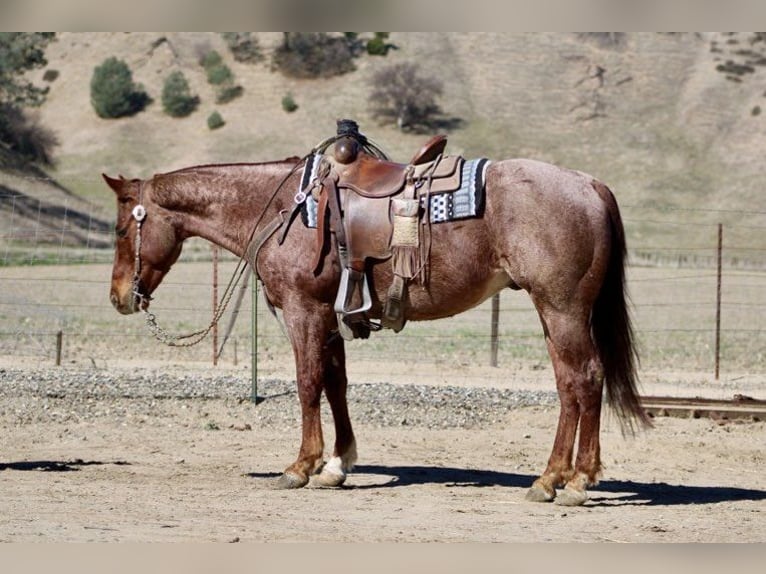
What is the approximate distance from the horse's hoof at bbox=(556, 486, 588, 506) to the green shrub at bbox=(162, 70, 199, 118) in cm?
5431

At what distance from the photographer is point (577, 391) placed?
27.5 feet

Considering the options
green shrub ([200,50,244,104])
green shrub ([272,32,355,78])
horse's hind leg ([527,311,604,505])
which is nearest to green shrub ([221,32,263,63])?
green shrub ([272,32,355,78])

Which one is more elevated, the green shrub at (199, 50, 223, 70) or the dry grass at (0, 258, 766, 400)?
the green shrub at (199, 50, 223, 70)

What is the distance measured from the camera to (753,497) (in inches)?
352

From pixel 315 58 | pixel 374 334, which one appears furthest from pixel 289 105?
pixel 374 334

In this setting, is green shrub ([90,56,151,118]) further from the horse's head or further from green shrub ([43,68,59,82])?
the horse's head

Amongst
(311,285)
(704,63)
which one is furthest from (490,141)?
(311,285)

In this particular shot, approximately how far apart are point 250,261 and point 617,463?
3793 millimetres

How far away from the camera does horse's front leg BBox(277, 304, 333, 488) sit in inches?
347

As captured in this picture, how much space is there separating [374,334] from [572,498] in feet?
40.8

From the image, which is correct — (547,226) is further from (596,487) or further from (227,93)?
(227,93)

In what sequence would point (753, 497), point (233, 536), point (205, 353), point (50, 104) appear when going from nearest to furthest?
point (233, 536)
point (753, 497)
point (205, 353)
point (50, 104)

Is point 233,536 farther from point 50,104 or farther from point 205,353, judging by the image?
point 50,104

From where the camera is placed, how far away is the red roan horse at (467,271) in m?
8.24
